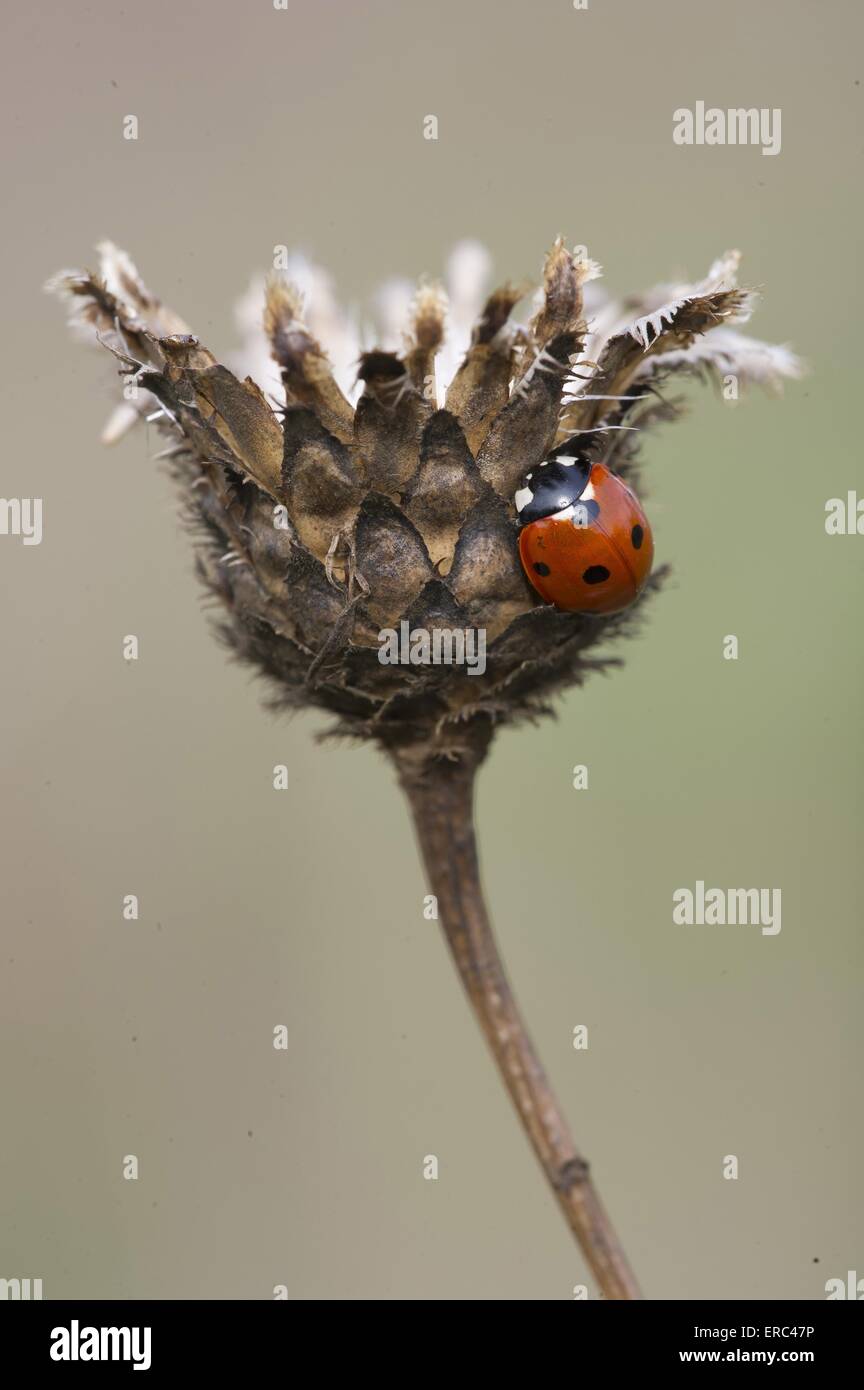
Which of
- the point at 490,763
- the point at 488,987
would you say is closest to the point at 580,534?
the point at 488,987

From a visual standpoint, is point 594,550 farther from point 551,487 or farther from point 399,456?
point 399,456

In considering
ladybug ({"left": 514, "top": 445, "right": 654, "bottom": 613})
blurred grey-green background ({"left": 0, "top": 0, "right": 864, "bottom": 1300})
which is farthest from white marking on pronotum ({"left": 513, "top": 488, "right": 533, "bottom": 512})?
blurred grey-green background ({"left": 0, "top": 0, "right": 864, "bottom": 1300})

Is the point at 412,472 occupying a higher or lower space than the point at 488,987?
higher

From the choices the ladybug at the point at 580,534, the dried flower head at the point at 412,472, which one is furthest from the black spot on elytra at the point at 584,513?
the dried flower head at the point at 412,472

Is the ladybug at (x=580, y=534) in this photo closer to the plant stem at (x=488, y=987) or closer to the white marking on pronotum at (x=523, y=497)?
the white marking on pronotum at (x=523, y=497)

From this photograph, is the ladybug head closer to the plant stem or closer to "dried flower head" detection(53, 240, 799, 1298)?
"dried flower head" detection(53, 240, 799, 1298)
